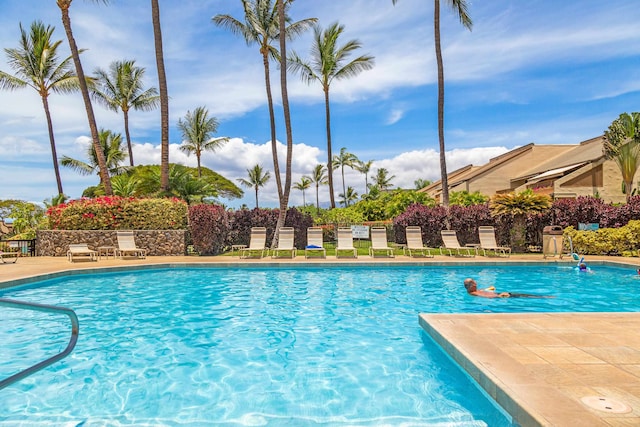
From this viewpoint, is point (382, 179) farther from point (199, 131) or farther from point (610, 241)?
point (610, 241)

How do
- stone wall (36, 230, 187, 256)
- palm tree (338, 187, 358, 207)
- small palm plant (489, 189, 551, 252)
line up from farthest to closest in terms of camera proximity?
palm tree (338, 187, 358, 207)
small palm plant (489, 189, 551, 252)
stone wall (36, 230, 187, 256)

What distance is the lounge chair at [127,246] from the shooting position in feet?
45.6

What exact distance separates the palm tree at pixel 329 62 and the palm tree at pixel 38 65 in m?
13.4

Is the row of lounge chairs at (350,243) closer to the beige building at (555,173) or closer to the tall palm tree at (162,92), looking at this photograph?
the tall palm tree at (162,92)

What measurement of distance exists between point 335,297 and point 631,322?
16.1 ft

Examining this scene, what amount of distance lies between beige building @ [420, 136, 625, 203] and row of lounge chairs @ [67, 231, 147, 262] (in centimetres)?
2166

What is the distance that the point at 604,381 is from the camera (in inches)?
127

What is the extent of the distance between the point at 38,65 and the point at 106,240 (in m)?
14.8

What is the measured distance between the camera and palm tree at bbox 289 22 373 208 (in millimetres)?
23391

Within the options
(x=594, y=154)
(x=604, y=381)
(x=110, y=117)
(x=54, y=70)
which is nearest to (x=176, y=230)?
(x=604, y=381)

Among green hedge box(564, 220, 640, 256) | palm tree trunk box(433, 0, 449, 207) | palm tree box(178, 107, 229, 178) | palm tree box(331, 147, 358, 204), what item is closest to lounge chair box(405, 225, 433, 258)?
palm tree trunk box(433, 0, 449, 207)

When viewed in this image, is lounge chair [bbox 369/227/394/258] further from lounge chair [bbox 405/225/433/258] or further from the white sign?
the white sign

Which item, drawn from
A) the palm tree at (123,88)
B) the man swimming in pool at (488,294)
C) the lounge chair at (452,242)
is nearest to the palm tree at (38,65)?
the palm tree at (123,88)

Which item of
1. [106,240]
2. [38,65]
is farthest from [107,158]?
[106,240]
